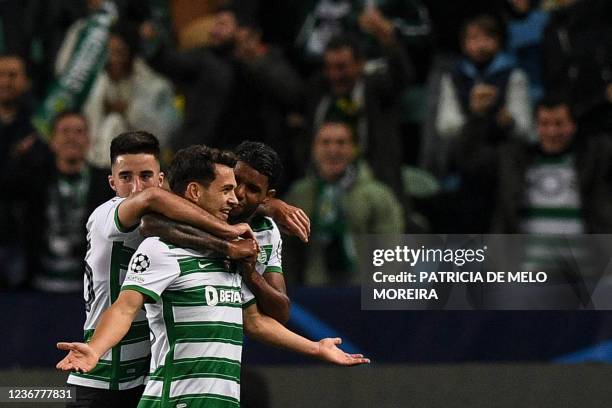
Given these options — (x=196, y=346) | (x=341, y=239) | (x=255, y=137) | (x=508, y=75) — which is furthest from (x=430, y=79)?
(x=196, y=346)

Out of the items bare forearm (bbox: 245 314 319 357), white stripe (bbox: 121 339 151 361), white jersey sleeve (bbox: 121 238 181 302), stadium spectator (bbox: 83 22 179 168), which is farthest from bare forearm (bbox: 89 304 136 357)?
stadium spectator (bbox: 83 22 179 168)

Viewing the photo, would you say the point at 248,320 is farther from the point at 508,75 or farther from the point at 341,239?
the point at 508,75

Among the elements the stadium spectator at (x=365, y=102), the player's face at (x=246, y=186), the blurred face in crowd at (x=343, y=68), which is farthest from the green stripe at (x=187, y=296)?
the blurred face in crowd at (x=343, y=68)

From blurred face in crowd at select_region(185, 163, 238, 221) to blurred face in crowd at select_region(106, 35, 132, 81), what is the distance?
15.8 feet

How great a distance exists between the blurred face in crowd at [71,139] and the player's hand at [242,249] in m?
4.02

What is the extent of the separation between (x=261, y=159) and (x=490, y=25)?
439cm

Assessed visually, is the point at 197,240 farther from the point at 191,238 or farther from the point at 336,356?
the point at 336,356

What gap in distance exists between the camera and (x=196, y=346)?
570 centimetres

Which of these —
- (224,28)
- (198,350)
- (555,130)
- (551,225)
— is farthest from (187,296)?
(224,28)

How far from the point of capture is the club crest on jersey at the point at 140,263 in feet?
18.7

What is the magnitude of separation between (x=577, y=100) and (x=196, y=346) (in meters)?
5.17

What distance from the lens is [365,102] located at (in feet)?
32.8

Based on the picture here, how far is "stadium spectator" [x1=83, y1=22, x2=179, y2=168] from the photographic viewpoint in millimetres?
10477

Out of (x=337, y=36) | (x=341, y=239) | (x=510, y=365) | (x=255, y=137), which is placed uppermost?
(x=337, y=36)
